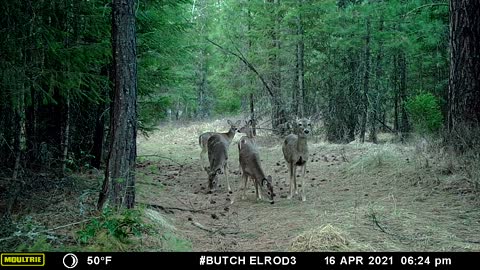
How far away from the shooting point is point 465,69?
29.9ft

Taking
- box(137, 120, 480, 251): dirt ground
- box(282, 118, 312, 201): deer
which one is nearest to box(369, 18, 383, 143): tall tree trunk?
box(137, 120, 480, 251): dirt ground

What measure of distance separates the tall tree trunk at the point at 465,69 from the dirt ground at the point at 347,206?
745 millimetres

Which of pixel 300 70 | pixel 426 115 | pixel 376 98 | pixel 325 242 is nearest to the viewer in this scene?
pixel 325 242

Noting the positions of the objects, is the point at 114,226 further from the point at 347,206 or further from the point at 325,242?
the point at 347,206

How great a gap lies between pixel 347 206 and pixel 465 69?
3.69 m

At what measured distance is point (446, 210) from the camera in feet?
23.4

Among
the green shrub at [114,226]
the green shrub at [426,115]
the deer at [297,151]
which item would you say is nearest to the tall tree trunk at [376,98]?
the green shrub at [426,115]

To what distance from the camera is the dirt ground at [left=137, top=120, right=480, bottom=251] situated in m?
5.96

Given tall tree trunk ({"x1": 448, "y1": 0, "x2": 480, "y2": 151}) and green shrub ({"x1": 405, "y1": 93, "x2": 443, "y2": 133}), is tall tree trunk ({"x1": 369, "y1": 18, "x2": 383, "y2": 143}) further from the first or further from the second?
tall tree trunk ({"x1": 448, "y1": 0, "x2": 480, "y2": 151})
